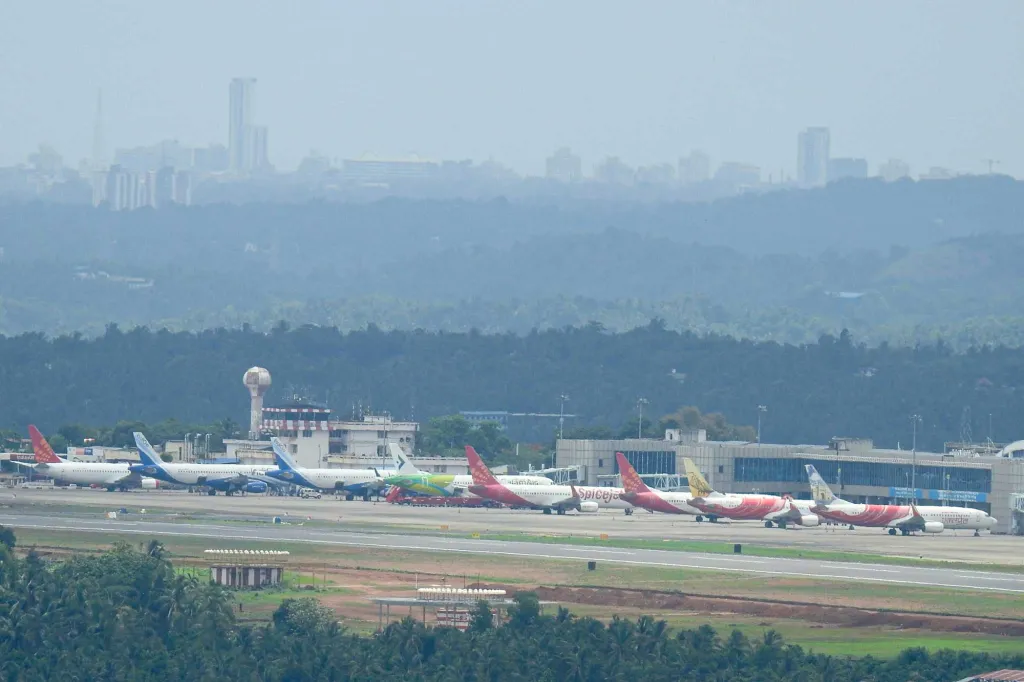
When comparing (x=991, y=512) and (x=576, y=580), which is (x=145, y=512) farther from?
(x=991, y=512)

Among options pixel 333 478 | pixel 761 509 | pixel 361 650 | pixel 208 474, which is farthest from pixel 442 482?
pixel 361 650

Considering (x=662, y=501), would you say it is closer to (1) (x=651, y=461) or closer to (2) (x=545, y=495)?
(2) (x=545, y=495)

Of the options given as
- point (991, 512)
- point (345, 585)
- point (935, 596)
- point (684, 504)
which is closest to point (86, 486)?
point (684, 504)

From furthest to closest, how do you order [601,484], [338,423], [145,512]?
[338,423]
[601,484]
[145,512]

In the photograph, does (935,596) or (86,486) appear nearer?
(935,596)

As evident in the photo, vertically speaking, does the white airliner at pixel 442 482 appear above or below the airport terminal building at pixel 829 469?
below

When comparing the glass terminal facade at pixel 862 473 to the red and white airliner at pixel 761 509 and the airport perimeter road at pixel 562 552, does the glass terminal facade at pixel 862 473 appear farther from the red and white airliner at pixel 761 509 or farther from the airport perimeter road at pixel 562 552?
the airport perimeter road at pixel 562 552

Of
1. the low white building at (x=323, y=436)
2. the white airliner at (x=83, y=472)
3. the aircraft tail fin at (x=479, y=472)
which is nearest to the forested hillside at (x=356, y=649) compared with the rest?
the aircraft tail fin at (x=479, y=472)
